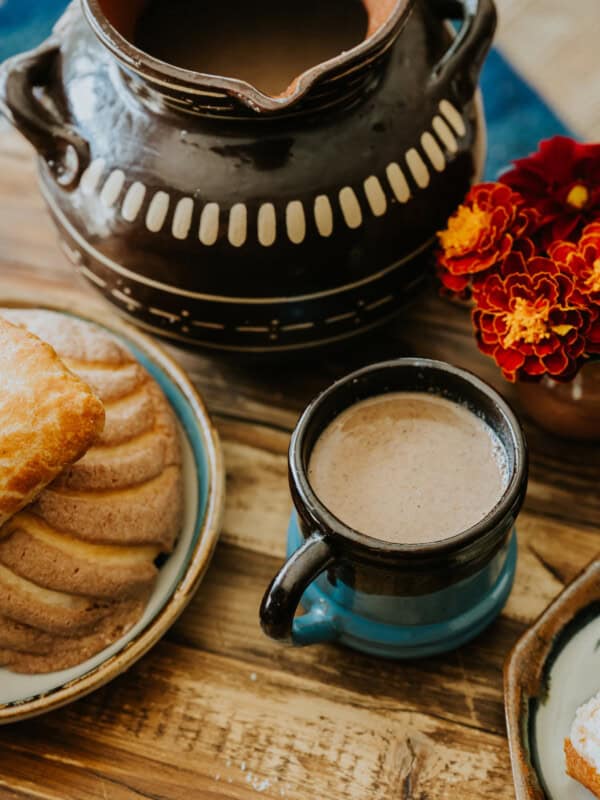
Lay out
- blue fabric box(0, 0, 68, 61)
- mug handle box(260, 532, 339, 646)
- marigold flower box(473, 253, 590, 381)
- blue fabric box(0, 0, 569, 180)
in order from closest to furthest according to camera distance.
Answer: mug handle box(260, 532, 339, 646)
marigold flower box(473, 253, 590, 381)
blue fabric box(0, 0, 569, 180)
blue fabric box(0, 0, 68, 61)

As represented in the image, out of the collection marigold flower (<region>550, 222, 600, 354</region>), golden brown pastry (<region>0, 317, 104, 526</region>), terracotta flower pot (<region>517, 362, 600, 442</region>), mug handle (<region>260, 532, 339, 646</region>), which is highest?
marigold flower (<region>550, 222, 600, 354</region>)

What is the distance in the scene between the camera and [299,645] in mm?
689

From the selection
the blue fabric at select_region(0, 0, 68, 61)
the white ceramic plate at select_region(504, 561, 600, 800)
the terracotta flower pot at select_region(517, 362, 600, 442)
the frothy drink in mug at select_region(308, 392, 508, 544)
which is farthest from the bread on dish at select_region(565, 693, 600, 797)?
the blue fabric at select_region(0, 0, 68, 61)

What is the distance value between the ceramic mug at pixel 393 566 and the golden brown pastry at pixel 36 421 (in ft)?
0.49

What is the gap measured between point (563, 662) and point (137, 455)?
35cm

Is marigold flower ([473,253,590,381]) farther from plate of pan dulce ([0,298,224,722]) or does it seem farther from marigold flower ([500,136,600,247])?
plate of pan dulce ([0,298,224,722])

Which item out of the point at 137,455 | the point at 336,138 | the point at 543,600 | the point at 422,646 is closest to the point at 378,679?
the point at 422,646

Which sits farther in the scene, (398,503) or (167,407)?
(167,407)

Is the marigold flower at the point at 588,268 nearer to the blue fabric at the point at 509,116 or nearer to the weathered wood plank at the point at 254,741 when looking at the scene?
the weathered wood plank at the point at 254,741

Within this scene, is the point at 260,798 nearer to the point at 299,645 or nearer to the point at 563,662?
the point at 299,645

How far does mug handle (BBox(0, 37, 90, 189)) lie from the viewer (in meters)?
0.73

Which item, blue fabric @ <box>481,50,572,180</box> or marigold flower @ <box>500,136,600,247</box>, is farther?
blue fabric @ <box>481,50,572,180</box>

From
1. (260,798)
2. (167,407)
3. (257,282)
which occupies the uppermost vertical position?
(257,282)

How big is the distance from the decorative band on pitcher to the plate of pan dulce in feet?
0.39
